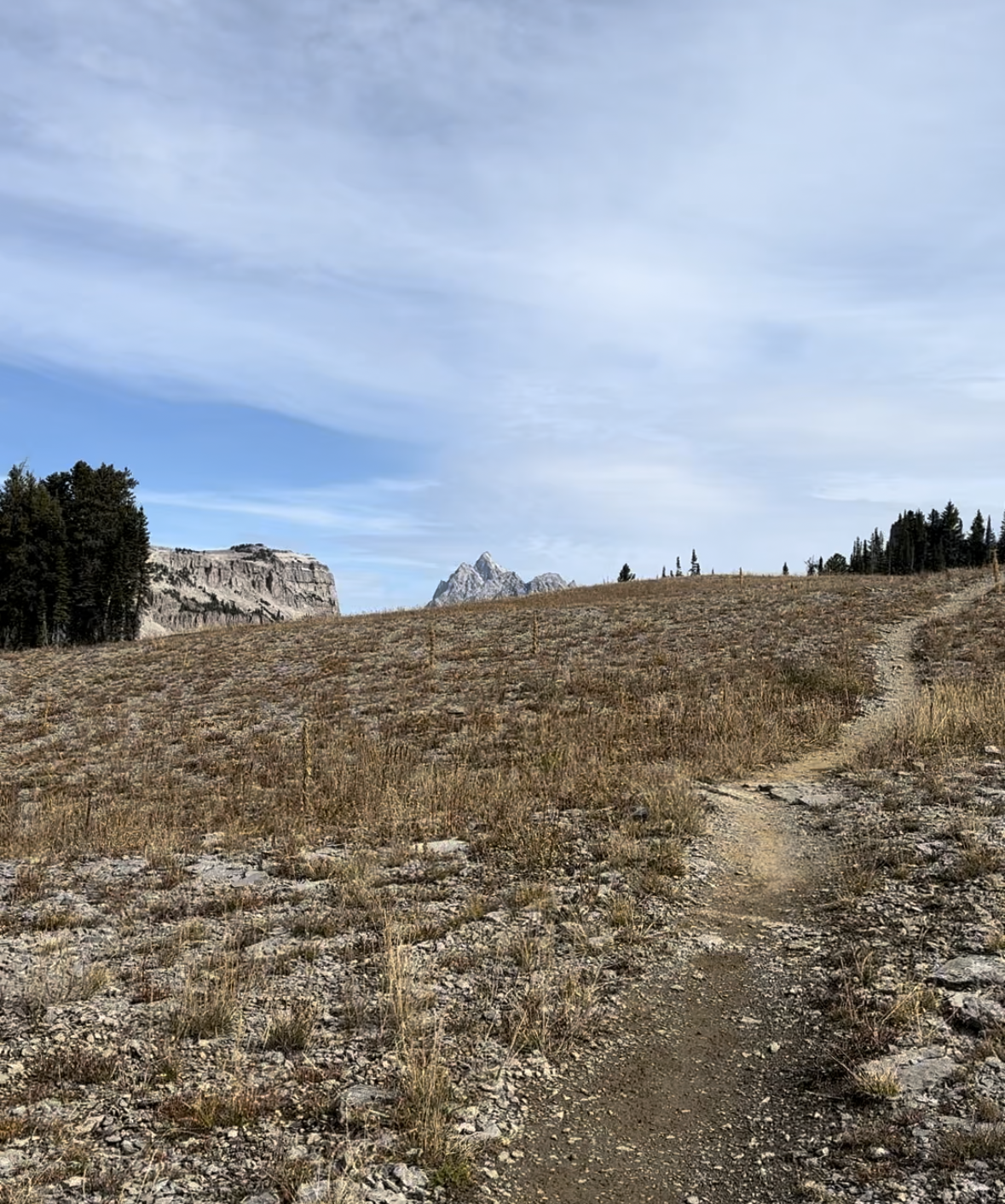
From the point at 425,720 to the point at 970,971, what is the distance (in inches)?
696

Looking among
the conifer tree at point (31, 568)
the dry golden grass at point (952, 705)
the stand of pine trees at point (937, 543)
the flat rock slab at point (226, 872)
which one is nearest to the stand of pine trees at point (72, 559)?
the conifer tree at point (31, 568)

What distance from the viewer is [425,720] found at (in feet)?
76.5

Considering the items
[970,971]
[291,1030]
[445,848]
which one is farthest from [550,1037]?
[445,848]

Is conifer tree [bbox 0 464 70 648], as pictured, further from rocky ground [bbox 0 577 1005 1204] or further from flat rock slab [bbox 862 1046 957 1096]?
flat rock slab [bbox 862 1046 957 1096]

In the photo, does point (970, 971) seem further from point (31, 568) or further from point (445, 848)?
point (31, 568)

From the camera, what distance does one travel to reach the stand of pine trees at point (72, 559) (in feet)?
206

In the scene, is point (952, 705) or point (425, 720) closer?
point (952, 705)

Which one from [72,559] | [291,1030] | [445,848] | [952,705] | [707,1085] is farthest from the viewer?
[72,559]

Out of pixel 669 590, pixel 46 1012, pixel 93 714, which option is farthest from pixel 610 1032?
pixel 669 590

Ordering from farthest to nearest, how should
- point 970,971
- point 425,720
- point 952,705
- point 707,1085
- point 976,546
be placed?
point 976,546 < point 425,720 < point 952,705 < point 970,971 < point 707,1085

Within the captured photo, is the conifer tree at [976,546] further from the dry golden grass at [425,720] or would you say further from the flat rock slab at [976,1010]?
the flat rock slab at [976,1010]

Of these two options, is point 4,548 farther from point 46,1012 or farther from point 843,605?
point 46,1012

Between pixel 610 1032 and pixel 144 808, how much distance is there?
1224 cm

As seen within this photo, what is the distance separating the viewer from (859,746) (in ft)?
53.7
